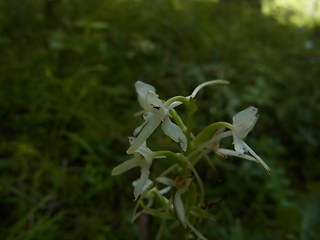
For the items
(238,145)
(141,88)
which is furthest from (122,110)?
(238,145)

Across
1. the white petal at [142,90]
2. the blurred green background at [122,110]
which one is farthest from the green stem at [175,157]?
the blurred green background at [122,110]

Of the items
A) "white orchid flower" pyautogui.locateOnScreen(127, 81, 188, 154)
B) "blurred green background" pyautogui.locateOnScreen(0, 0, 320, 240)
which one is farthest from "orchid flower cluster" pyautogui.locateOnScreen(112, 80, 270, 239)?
"blurred green background" pyautogui.locateOnScreen(0, 0, 320, 240)

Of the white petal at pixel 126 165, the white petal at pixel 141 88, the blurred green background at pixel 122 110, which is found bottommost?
the blurred green background at pixel 122 110

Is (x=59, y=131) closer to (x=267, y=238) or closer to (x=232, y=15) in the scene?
(x=267, y=238)

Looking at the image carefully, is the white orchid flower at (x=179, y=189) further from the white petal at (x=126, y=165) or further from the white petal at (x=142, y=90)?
the white petal at (x=142, y=90)

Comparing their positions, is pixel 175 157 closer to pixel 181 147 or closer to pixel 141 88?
pixel 181 147

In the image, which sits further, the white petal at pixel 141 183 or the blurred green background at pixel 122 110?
the blurred green background at pixel 122 110
